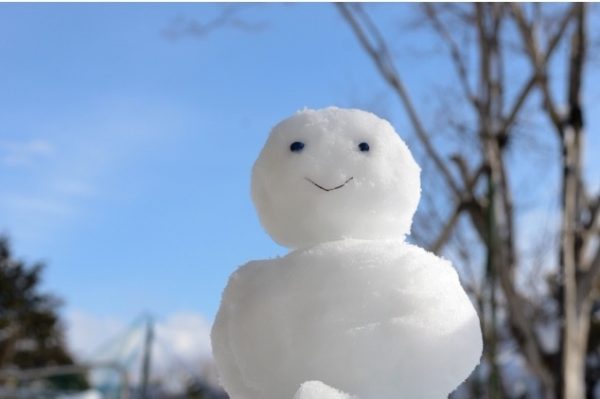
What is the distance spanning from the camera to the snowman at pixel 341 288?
0.90 metres

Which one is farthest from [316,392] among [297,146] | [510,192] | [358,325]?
[510,192]

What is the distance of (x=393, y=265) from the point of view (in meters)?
0.94

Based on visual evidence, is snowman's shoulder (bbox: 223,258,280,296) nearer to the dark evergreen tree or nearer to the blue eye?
the blue eye

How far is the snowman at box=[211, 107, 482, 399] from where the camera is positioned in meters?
0.90

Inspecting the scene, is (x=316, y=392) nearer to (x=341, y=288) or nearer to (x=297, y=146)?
(x=341, y=288)

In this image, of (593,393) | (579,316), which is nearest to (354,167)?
(579,316)

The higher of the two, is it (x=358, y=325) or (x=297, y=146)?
(x=297, y=146)

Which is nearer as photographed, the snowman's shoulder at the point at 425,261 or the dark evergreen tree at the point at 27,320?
the snowman's shoulder at the point at 425,261

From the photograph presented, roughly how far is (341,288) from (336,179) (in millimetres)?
154

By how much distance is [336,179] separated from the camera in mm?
990

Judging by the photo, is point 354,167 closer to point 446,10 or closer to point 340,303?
point 340,303

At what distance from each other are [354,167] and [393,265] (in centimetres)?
15

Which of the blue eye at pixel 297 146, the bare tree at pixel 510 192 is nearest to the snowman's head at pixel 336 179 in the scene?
the blue eye at pixel 297 146

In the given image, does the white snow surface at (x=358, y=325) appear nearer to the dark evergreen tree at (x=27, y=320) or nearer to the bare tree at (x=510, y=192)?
the bare tree at (x=510, y=192)
